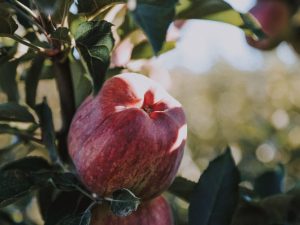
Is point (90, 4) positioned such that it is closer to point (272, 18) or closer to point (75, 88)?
point (75, 88)

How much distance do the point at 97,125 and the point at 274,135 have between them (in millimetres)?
2081

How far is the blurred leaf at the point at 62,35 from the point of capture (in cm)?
84

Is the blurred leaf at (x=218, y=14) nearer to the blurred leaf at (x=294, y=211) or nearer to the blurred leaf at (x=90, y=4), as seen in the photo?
the blurred leaf at (x=90, y=4)

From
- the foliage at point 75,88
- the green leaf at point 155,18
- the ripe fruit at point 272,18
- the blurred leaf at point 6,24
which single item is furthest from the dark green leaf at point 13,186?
the ripe fruit at point 272,18

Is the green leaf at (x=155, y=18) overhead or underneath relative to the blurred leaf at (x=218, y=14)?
overhead

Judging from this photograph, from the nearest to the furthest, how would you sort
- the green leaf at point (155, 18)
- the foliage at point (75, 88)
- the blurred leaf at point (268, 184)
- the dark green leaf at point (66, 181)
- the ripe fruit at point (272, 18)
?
the green leaf at point (155, 18) → the foliage at point (75, 88) → the dark green leaf at point (66, 181) → the blurred leaf at point (268, 184) → the ripe fruit at point (272, 18)

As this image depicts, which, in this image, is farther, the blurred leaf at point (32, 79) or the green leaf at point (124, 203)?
the blurred leaf at point (32, 79)

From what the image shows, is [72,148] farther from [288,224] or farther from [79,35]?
[288,224]

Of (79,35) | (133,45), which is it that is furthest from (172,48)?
(79,35)

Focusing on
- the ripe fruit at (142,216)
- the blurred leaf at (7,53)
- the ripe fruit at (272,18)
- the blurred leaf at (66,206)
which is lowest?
the ripe fruit at (272,18)

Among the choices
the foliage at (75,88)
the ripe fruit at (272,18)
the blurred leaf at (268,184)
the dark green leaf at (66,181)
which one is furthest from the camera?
the ripe fruit at (272,18)

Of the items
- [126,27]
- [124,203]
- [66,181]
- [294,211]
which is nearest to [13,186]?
[66,181]

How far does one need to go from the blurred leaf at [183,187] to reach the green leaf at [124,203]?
0.78 ft

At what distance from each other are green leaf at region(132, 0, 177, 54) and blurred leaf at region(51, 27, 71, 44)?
5.6 inches
